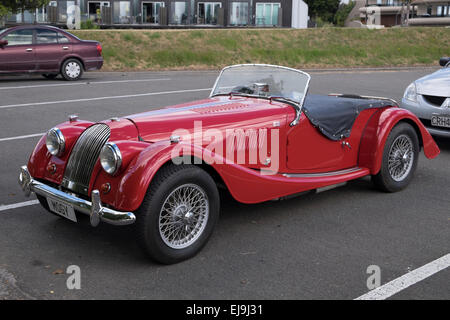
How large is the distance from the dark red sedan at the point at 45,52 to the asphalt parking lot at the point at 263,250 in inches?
349

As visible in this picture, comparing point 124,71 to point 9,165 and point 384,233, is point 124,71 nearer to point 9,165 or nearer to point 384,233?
point 9,165

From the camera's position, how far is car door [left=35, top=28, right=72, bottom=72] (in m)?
15.4

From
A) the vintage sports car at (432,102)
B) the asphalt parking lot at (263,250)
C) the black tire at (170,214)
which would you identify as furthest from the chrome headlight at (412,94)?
the black tire at (170,214)

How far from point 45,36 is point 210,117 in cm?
1223

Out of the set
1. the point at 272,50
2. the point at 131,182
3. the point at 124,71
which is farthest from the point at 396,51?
the point at 131,182

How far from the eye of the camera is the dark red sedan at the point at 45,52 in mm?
15016

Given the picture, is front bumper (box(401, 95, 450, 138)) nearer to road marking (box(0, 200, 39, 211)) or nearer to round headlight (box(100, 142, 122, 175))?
round headlight (box(100, 142, 122, 175))

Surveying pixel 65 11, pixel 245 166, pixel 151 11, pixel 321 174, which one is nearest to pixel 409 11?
pixel 151 11

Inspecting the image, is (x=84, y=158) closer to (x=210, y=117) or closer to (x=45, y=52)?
(x=210, y=117)

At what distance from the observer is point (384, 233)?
4934 mm

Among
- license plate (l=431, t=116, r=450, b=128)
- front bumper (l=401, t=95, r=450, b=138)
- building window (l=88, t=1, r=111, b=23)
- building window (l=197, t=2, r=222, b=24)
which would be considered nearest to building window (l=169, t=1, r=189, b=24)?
building window (l=197, t=2, r=222, b=24)

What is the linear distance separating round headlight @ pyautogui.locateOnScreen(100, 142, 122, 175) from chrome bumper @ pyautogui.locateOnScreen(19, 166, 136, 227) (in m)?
0.24

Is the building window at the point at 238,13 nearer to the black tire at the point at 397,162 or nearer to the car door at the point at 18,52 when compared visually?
the car door at the point at 18,52
